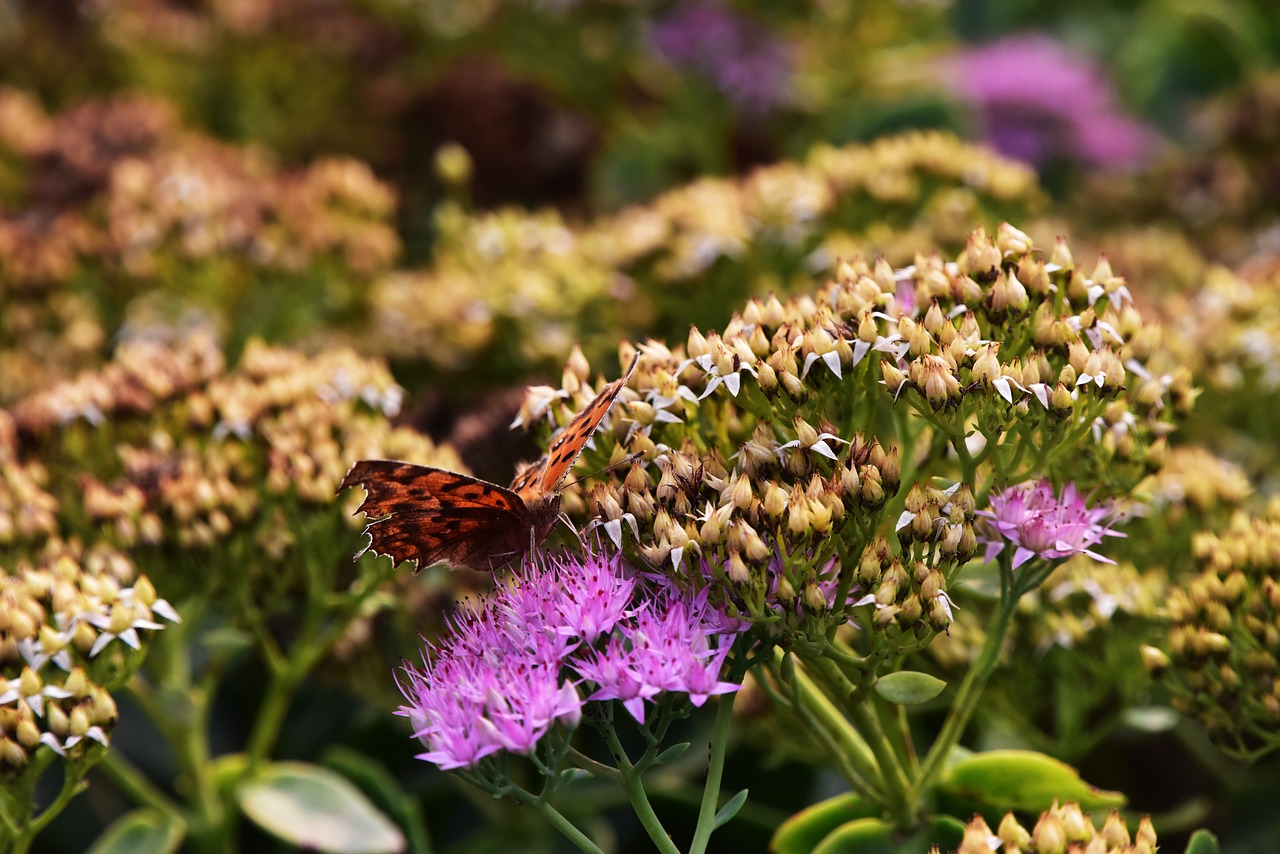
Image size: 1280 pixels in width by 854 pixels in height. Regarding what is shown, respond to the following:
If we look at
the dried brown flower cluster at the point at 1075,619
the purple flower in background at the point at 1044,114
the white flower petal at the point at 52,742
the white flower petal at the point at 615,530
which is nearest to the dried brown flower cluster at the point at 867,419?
the white flower petal at the point at 615,530

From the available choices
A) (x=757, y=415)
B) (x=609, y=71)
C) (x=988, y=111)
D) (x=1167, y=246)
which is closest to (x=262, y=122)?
(x=609, y=71)

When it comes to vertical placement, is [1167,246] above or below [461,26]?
below

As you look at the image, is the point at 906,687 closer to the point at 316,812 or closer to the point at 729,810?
the point at 729,810

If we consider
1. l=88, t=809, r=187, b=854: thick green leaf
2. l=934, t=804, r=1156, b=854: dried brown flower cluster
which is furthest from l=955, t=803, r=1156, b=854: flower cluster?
l=88, t=809, r=187, b=854: thick green leaf

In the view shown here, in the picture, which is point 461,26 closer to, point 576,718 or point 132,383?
point 132,383

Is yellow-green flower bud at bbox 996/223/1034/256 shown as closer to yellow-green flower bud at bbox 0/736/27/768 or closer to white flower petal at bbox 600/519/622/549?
white flower petal at bbox 600/519/622/549
